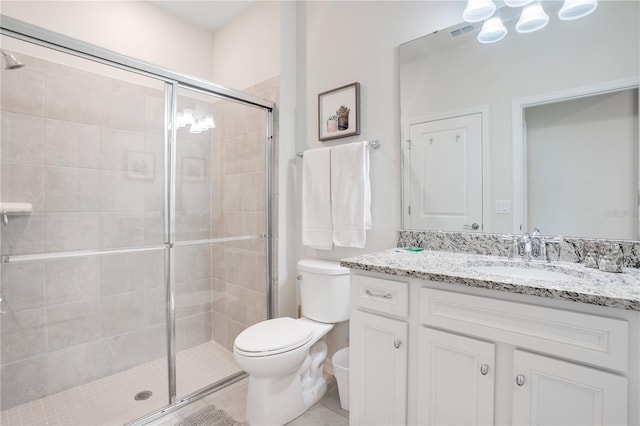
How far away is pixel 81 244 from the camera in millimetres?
1880

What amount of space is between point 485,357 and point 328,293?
960 millimetres

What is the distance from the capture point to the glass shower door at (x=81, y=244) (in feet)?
5.61

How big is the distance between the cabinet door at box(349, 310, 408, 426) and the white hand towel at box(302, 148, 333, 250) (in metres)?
0.75

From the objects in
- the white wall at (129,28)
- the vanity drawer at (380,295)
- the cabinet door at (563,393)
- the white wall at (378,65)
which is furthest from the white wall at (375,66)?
the white wall at (129,28)

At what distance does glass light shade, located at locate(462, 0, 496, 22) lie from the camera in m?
1.45

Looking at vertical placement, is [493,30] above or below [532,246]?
above

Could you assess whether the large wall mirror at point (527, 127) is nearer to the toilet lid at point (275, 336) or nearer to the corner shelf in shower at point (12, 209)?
the toilet lid at point (275, 336)

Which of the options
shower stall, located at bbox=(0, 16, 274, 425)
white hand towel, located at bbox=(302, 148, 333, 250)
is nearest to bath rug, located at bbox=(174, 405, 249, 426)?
shower stall, located at bbox=(0, 16, 274, 425)

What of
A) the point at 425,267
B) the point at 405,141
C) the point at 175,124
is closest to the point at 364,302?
the point at 425,267

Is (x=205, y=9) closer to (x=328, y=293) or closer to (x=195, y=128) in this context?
(x=195, y=128)

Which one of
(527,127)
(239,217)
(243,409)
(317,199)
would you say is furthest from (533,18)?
(243,409)

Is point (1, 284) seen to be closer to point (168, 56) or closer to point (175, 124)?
point (175, 124)

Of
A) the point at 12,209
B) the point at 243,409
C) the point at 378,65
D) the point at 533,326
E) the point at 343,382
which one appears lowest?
the point at 243,409

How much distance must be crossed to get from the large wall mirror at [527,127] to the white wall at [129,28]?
73.1 inches
